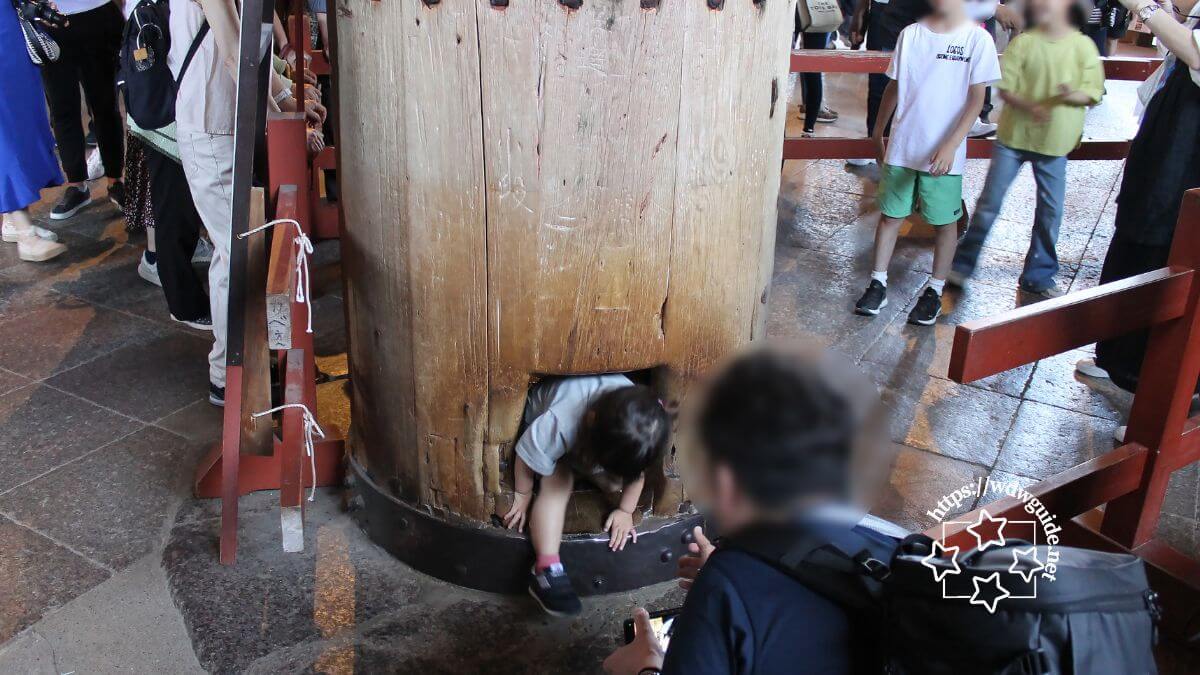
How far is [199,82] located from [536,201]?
1.52 m

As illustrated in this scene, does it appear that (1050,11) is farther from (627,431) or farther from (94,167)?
(94,167)

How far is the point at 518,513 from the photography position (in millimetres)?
3061

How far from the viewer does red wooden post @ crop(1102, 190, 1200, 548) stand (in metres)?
2.85

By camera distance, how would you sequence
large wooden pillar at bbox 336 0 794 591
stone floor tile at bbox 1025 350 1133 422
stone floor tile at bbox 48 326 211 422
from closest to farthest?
1. large wooden pillar at bbox 336 0 794 591
2. stone floor tile at bbox 48 326 211 422
3. stone floor tile at bbox 1025 350 1133 422

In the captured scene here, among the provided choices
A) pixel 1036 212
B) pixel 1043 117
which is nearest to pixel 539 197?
pixel 1043 117

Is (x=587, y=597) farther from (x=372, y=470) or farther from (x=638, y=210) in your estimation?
(x=638, y=210)

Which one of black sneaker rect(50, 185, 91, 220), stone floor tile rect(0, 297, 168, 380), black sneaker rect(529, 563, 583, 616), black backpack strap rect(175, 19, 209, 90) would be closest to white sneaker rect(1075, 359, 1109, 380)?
black sneaker rect(529, 563, 583, 616)

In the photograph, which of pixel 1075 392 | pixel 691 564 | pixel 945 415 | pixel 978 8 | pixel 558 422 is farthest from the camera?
pixel 978 8

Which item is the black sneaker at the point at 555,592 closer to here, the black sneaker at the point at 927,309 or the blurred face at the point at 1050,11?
the black sneaker at the point at 927,309

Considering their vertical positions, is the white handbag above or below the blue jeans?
above

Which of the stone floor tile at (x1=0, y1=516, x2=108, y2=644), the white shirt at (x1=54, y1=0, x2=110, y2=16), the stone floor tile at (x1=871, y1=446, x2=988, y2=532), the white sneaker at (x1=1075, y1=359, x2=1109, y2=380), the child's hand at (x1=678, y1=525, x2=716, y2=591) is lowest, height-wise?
the stone floor tile at (x1=0, y1=516, x2=108, y2=644)

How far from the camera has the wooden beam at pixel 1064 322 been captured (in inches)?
94.1

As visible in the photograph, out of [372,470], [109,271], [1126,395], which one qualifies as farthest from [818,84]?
[372,470]

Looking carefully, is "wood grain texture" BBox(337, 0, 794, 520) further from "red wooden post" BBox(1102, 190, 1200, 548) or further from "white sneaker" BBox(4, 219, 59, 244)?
"white sneaker" BBox(4, 219, 59, 244)
